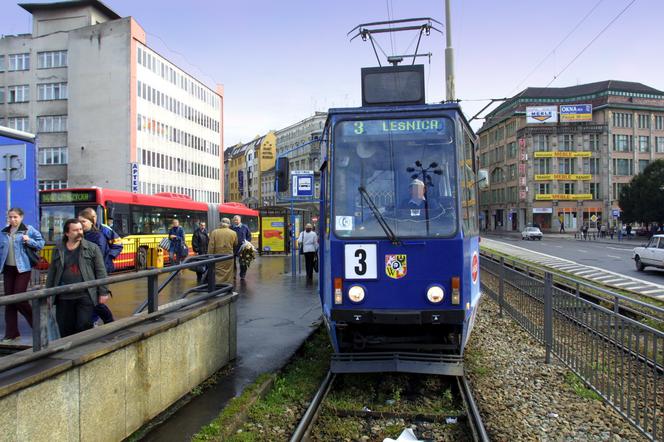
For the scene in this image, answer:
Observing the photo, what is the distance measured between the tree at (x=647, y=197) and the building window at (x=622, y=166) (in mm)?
24379

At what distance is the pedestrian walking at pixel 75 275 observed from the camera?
17.1 ft

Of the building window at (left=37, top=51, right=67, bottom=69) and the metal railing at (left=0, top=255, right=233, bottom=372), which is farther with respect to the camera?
the building window at (left=37, top=51, right=67, bottom=69)

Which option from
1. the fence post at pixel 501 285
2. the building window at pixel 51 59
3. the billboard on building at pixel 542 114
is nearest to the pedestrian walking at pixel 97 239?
the fence post at pixel 501 285

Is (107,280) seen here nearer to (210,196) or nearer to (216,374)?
(216,374)

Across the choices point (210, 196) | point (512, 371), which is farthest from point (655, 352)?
point (210, 196)

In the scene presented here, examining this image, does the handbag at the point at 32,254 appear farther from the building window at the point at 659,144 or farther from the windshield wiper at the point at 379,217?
the building window at the point at 659,144

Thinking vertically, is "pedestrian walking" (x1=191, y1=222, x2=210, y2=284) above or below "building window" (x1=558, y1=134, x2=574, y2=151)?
below

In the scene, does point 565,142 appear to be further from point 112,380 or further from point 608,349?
point 112,380

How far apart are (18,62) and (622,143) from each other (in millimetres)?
80758

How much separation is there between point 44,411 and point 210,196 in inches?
2898

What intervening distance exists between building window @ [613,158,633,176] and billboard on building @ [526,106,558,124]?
38.9ft

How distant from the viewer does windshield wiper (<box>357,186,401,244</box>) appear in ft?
19.2

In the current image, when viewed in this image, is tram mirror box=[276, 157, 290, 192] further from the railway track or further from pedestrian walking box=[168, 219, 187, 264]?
pedestrian walking box=[168, 219, 187, 264]

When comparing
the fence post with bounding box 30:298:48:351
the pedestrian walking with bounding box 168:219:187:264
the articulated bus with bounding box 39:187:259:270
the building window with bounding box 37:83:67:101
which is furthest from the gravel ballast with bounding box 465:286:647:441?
the building window with bounding box 37:83:67:101
